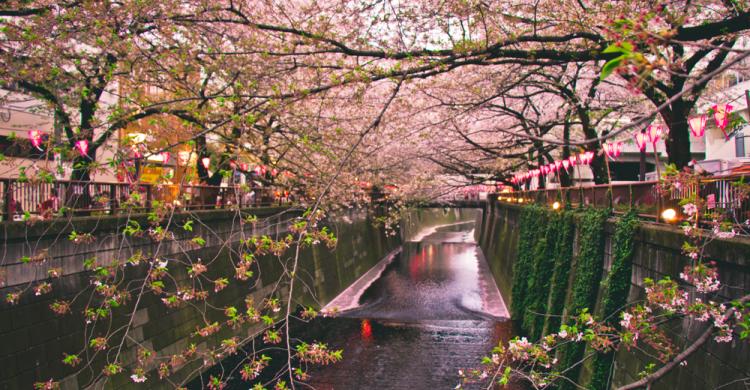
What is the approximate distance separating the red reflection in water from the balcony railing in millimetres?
8389

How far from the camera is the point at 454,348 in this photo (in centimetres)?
1659

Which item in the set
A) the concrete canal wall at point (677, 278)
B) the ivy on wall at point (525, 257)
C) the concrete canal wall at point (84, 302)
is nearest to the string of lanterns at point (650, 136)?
the concrete canal wall at point (677, 278)

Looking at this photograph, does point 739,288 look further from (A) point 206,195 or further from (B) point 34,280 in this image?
(A) point 206,195

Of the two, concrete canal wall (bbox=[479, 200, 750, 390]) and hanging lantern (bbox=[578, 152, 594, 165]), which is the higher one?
hanging lantern (bbox=[578, 152, 594, 165])

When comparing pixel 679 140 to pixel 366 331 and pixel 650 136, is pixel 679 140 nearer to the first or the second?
pixel 650 136

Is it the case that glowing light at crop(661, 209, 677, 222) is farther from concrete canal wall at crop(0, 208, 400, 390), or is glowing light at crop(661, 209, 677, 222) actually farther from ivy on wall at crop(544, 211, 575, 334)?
concrete canal wall at crop(0, 208, 400, 390)

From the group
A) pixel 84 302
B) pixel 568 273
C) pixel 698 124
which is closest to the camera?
pixel 84 302

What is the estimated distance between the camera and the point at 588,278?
1132 cm

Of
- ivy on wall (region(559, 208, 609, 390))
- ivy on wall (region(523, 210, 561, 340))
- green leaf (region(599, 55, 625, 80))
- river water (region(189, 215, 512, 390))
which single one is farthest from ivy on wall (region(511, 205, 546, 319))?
green leaf (region(599, 55, 625, 80))

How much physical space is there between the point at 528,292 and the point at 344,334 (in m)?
7.22

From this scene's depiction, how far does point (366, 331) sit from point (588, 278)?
31.8ft

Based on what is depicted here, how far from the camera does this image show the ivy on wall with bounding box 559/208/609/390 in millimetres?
10938

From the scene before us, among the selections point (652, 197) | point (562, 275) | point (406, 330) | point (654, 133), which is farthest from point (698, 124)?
point (406, 330)

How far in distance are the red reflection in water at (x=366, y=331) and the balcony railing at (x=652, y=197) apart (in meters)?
8.39
